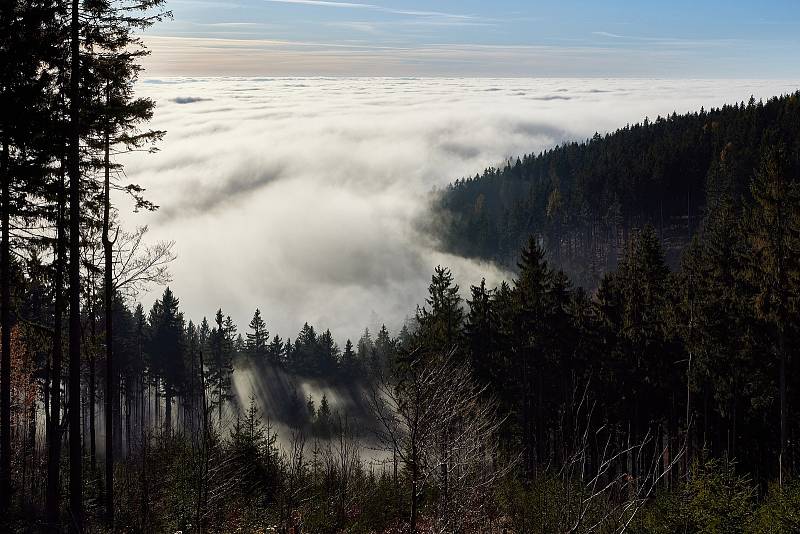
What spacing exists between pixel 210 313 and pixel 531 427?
160162mm

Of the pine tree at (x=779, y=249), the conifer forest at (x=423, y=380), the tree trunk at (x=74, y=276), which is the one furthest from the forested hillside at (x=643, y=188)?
the tree trunk at (x=74, y=276)

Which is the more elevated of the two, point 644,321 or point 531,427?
point 644,321

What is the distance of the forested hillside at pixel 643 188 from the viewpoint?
10525cm

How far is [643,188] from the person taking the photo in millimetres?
118125

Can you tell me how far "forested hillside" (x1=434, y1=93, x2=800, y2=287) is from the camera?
4144 inches

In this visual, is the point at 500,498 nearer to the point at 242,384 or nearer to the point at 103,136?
the point at 103,136

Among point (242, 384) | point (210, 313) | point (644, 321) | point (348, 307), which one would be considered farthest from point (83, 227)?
point (210, 313)

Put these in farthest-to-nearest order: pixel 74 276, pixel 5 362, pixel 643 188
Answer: pixel 643 188 < pixel 5 362 < pixel 74 276

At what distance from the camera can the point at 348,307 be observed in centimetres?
17450

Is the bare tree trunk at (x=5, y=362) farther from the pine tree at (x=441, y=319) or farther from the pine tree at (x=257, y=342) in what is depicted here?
the pine tree at (x=257, y=342)

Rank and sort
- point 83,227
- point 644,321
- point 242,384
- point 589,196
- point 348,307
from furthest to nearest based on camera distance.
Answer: point 348,307 < point 589,196 < point 242,384 < point 644,321 < point 83,227

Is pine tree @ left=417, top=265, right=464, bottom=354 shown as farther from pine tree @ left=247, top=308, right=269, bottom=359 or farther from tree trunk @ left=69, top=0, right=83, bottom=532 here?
pine tree @ left=247, top=308, right=269, bottom=359

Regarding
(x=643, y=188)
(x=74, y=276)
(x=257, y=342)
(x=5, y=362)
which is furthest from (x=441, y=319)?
(x=643, y=188)

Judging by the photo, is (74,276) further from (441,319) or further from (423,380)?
(441,319)
